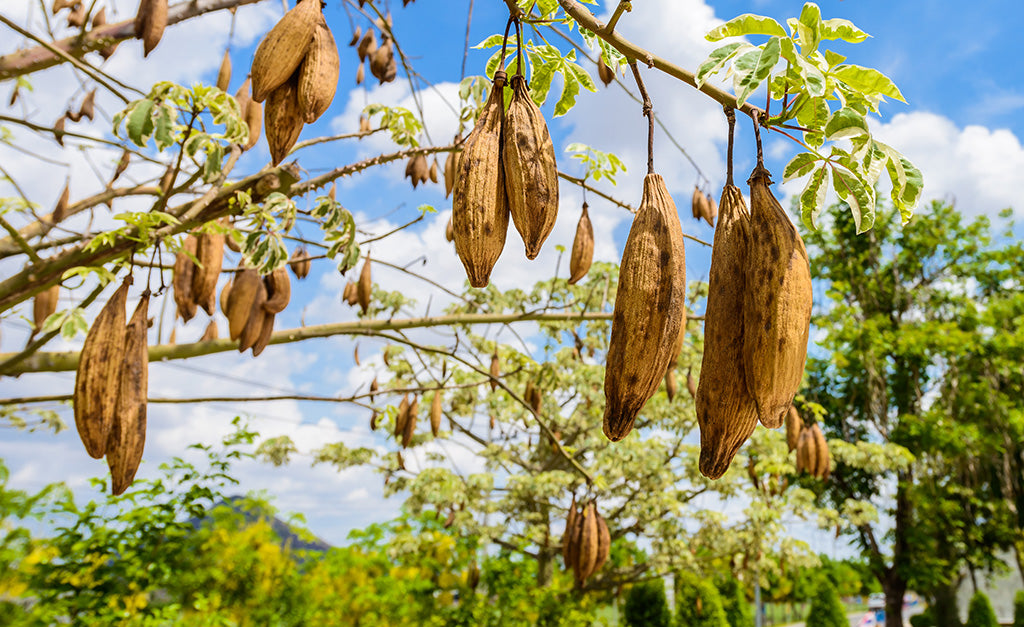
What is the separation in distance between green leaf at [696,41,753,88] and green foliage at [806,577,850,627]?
14852mm

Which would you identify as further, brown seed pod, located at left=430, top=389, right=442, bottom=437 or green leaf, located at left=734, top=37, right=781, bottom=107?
brown seed pod, located at left=430, top=389, right=442, bottom=437

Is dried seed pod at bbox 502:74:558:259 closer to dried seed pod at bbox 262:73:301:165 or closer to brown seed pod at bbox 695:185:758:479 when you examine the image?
brown seed pod at bbox 695:185:758:479

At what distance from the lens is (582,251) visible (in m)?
1.49

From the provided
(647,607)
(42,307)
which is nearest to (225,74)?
(42,307)

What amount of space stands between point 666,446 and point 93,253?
6.69m

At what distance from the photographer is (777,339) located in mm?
438

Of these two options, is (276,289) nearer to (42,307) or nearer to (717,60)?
(42,307)

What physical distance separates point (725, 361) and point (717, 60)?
0.78 feet

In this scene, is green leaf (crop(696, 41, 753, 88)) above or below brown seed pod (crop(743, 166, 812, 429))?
above

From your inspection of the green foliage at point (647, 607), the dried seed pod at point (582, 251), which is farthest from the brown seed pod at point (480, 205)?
the green foliage at point (647, 607)

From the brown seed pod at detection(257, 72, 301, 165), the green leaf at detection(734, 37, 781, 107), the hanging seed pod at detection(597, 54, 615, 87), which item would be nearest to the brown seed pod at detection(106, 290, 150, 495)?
the brown seed pod at detection(257, 72, 301, 165)

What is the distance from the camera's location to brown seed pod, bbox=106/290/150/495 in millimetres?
795

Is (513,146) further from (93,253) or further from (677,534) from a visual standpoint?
(677,534)

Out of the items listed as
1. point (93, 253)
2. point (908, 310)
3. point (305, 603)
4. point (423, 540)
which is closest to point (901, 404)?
point (908, 310)
